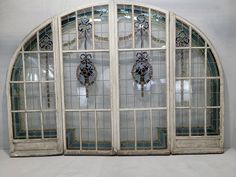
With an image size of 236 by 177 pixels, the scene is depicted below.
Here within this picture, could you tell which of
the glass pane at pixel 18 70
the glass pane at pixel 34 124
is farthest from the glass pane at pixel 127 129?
the glass pane at pixel 18 70

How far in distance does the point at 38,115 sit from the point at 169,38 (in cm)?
203

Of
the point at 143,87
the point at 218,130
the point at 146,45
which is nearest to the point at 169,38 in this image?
the point at 146,45

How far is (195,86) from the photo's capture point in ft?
8.61

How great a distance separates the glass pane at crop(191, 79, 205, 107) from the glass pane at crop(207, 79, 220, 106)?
78 mm

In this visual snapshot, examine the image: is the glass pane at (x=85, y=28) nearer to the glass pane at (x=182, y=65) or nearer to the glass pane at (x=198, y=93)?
the glass pane at (x=182, y=65)

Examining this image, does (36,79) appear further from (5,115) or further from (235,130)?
(235,130)

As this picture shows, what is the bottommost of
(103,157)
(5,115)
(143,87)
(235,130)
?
(103,157)

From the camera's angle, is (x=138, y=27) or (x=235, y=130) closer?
(x=138, y=27)

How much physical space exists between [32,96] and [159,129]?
1.80 metres

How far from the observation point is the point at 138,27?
2.56m

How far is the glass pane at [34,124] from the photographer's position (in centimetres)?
265

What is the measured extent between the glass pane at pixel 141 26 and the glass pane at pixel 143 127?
3.05 feet

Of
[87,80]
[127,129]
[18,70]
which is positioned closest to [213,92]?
[127,129]

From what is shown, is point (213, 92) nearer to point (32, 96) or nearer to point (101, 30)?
point (101, 30)
